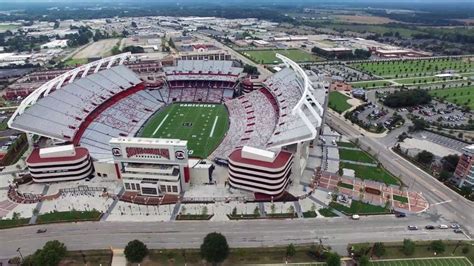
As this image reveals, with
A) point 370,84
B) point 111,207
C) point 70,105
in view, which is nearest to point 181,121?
point 70,105

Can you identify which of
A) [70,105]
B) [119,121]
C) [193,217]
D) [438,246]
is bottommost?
[193,217]

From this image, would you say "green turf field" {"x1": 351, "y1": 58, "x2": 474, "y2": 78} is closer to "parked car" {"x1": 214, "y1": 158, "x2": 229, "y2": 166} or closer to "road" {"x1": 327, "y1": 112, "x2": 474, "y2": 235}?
"road" {"x1": 327, "y1": 112, "x2": 474, "y2": 235}

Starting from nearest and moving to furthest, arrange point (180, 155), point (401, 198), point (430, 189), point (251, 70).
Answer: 1. point (401, 198)
2. point (180, 155)
3. point (430, 189)
4. point (251, 70)

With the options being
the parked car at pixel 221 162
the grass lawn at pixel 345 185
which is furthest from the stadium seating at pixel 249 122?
the grass lawn at pixel 345 185

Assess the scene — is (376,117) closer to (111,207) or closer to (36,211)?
(111,207)

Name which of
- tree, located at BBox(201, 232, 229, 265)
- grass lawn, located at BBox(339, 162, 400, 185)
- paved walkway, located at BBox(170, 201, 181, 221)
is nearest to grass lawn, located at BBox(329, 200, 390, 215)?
grass lawn, located at BBox(339, 162, 400, 185)

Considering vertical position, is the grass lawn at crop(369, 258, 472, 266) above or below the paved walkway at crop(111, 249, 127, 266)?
above
